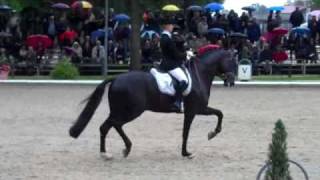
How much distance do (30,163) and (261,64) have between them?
71.8 ft

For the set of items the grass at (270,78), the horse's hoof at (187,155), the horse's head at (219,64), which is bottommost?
the grass at (270,78)

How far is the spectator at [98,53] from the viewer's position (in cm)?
3222

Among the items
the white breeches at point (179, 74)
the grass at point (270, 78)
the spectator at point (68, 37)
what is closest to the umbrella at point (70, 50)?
the spectator at point (68, 37)

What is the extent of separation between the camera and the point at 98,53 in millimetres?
32562

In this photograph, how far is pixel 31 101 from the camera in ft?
74.6

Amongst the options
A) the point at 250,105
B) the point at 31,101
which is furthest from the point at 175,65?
the point at 31,101

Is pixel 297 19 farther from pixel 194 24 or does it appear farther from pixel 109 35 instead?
pixel 109 35

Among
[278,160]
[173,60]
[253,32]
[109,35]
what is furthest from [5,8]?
[278,160]

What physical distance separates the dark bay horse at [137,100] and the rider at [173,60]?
0.58 feet

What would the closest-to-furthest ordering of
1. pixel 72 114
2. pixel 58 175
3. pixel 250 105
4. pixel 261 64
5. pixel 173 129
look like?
pixel 58 175, pixel 173 129, pixel 72 114, pixel 250 105, pixel 261 64

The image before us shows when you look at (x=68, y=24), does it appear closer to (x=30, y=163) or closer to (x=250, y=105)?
(x=250, y=105)

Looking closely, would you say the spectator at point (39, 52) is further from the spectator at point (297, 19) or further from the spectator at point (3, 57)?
the spectator at point (297, 19)

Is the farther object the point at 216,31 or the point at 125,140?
the point at 216,31

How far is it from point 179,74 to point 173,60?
9.9 inches
